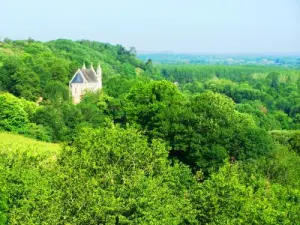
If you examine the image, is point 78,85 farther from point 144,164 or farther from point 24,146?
point 144,164

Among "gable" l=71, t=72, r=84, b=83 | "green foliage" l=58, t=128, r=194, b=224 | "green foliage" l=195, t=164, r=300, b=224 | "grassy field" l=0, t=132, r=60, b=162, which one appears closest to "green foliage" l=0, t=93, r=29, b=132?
"grassy field" l=0, t=132, r=60, b=162

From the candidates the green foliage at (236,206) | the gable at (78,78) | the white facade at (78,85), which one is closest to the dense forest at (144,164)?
the green foliage at (236,206)

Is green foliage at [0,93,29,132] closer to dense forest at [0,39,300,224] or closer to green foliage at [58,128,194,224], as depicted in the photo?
dense forest at [0,39,300,224]

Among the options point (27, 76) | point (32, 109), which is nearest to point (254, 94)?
point (27, 76)

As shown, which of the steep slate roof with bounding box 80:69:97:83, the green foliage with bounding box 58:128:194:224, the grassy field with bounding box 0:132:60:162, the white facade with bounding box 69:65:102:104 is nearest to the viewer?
the green foliage with bounding box 58:128:194:224

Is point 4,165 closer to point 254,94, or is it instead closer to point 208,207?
point 208,207
